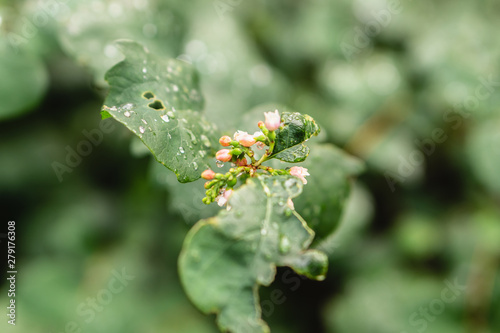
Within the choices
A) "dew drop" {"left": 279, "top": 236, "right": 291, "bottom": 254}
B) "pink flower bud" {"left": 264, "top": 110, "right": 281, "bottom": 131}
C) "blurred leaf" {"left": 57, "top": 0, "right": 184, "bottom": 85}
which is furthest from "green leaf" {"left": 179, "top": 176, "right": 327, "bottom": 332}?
"blurred leaf" {"left": 57, "top": 0, "right": 184, "bottom": 85}

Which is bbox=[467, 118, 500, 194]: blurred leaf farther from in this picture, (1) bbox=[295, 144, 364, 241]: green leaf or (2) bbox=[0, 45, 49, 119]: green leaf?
(2) bbox=[0, 45, 49, 119]: green leaf

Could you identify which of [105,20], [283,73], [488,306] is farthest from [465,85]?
[105,20]

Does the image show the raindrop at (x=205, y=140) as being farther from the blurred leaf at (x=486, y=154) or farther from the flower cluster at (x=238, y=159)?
the blurred leaf at (x=486, y=154)

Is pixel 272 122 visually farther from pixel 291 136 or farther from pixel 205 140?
pixel 205 140

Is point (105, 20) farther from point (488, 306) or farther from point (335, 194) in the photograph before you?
point (488, 306)

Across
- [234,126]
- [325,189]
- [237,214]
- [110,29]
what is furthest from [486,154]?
[110,29]

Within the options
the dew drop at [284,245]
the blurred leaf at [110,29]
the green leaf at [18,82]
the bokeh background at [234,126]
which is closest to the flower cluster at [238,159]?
the dew drop at [284,245]
